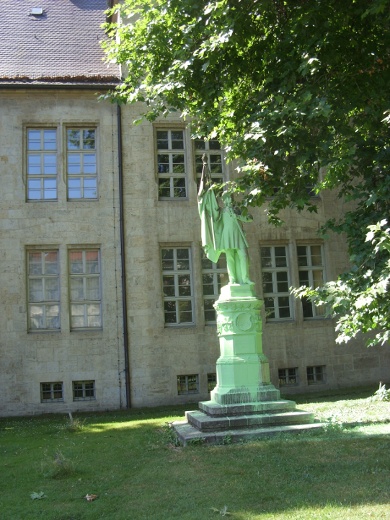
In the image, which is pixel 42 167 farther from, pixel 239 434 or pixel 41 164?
pixel 239 434

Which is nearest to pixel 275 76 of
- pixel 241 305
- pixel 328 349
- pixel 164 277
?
pixel 241 305

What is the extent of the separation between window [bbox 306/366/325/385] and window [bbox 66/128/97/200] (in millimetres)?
7669

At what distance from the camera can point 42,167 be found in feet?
56.9

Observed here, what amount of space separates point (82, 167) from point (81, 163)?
118 millimetres

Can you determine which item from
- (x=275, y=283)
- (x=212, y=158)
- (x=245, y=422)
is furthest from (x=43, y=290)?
(x=245, y=422)

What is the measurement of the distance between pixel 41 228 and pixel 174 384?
545cm

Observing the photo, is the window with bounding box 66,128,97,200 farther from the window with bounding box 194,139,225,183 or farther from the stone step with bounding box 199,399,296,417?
the stone step with bounding box 199,399,296,417

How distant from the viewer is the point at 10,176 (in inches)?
666

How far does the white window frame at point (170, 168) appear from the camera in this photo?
17641mm

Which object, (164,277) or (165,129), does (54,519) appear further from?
(165,129)

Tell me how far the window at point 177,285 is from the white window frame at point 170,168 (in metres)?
1.59

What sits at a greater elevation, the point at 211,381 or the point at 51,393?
the point at 211,381

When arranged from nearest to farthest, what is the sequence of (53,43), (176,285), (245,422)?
(245,422) → (176,285) → (53,43)

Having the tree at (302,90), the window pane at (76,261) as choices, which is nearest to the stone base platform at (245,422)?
the tree at (302,90)
